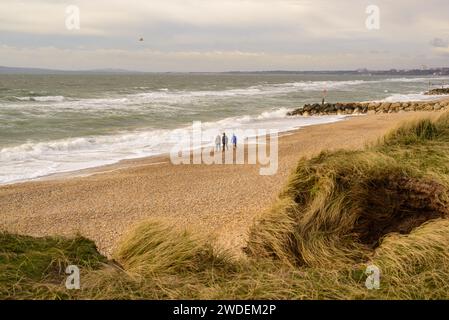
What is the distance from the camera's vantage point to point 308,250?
641 cm

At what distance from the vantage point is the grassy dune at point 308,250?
13.0 feet

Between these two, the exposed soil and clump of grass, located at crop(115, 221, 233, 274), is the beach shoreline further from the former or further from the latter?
clump of grass, located at crop(115, 221, 233, 274)

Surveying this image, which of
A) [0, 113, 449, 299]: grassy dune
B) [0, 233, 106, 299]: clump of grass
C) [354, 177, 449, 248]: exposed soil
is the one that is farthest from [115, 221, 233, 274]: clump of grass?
[354, 177, 449, 248]: exposed soil

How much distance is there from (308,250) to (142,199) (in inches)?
330

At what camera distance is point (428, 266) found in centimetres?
468

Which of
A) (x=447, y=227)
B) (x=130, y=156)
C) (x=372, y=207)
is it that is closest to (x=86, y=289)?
(x=447, y=227)

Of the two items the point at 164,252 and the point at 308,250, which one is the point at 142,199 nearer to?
the point at 308,250

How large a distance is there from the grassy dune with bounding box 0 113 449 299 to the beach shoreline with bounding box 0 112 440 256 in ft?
5.26

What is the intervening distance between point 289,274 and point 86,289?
1.87 meters

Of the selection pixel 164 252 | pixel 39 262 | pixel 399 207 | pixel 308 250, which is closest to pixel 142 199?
pixel 308 250

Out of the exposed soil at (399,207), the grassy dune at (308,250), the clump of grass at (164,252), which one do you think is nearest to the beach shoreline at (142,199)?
the grassy dune at (308,250)

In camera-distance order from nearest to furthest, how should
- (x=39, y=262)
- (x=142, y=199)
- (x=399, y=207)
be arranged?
(x=39, y=262) < (x=399, y=207) < (x=142, y=199)

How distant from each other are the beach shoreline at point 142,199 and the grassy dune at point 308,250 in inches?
63.2

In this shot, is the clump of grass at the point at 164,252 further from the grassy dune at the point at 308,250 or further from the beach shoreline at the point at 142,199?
the beach shoreline at the point at 142,199
